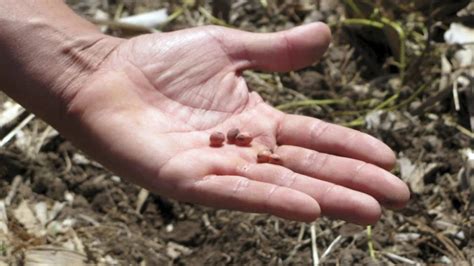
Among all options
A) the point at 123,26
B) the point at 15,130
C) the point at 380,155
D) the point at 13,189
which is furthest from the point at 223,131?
the point at 123,26

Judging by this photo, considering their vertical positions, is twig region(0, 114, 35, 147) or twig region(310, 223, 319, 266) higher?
twig region(0, 114, 35, 147)

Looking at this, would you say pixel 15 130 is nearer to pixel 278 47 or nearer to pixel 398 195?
pixel 278 47

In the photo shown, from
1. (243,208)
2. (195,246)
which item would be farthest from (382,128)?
(243,208)

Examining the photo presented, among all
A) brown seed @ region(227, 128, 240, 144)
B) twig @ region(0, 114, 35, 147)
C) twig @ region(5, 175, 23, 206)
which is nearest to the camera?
brown seed @ region(227, 128, 240, 144)

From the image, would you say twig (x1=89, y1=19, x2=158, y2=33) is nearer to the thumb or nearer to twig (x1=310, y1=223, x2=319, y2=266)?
the thumb

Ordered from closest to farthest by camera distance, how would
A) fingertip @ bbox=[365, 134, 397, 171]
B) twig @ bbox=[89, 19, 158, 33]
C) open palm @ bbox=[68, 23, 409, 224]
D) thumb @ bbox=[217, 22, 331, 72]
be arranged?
1. open palm @ bbox=[68, 23, 409, 224]
2. fingertip @ bbox=[365, 134, 397, 171]
3. thumb @ bbox=[217, 22, 331, 72]
4. twig @ bbox=[89, 19, 158, 33]

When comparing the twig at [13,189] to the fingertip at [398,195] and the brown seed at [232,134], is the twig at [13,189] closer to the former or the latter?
the brown seed at [232,134]

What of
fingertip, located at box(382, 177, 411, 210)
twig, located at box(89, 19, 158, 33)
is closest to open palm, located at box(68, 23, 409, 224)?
fingertip, located at box(382, 177, 411, 210)

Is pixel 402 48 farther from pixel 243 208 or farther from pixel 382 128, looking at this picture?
pixel 243 208
